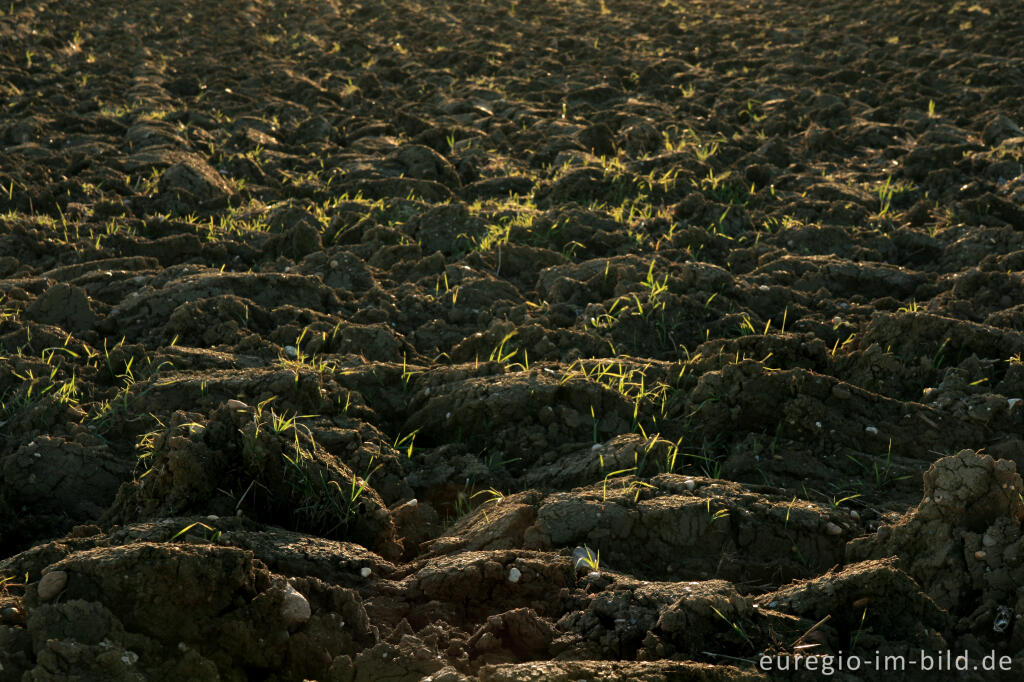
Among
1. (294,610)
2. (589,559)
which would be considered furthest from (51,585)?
(589,559)

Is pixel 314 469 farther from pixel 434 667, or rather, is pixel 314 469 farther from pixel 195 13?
pixel 195 13

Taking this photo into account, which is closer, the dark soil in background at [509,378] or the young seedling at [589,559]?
the dark soil in background at [509,378]

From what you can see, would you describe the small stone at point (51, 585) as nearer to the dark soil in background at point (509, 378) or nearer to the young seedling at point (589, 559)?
the dark soil in background at point (509, 378)

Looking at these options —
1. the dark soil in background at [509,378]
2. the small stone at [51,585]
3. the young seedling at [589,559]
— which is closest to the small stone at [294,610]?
the dark soil in background at [509,378]

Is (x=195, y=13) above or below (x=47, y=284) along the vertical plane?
above

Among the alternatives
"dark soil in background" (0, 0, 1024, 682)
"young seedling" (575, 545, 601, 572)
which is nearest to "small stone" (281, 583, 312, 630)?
"dark soil in background" (0, 0, 1024, 682)

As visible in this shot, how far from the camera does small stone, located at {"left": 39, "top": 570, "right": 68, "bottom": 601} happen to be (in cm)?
220

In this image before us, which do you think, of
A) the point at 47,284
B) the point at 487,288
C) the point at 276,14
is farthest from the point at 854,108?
the point at 276,14

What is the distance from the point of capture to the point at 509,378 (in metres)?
3.69

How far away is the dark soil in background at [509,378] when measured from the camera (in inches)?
90.4

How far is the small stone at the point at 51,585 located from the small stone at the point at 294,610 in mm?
528

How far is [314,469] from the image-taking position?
2953 mm

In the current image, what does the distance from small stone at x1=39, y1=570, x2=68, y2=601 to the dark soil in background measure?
2cm

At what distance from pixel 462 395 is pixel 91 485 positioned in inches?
54.5
